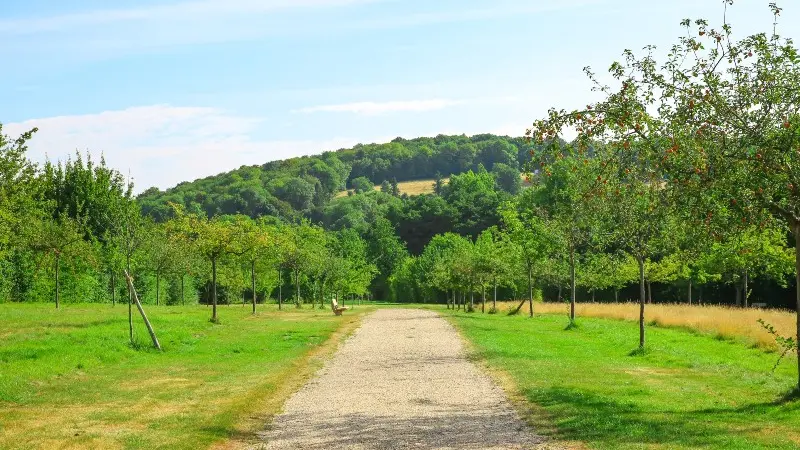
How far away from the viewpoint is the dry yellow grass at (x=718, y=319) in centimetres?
2736

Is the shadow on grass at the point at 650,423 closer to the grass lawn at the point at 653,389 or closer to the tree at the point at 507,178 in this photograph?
the grass lawn at the point at 653,389

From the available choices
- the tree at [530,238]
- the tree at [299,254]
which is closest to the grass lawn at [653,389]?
the tree at [530,238]

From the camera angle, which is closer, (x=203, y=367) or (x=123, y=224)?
(x=203, y=367)

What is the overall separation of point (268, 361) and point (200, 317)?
728 inches

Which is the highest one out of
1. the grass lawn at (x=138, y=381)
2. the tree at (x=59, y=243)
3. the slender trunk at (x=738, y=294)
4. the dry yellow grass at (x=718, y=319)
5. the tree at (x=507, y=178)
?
the tree at (x=507, y=178)

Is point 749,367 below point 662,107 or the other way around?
below

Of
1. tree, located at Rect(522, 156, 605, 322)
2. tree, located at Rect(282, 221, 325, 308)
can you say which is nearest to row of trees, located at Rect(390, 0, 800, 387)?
tree, located at Rect(522, 156, 605, 322)

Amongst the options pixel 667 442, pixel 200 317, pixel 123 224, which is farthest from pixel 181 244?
pixel 667 442

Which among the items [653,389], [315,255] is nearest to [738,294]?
[315,255]

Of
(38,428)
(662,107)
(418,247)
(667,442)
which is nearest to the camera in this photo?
(667,442)

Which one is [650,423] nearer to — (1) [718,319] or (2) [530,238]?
(1) [718,319]

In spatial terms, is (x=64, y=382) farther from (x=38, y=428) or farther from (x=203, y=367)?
(x=38, y=428)

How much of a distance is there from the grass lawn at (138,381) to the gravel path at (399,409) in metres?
0.85

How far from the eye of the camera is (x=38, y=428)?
516 inches
